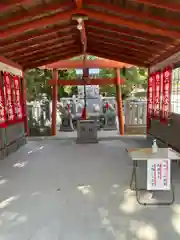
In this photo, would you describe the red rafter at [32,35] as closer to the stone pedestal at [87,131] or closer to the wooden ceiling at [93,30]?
the wooden ceiling at [93,30]

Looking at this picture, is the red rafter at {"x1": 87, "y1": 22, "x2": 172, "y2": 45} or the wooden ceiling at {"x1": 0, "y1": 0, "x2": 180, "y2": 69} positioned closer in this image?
the wooden ceiling at {"x1": 0, "y1": 0, "x2": 180, "y2": 69}

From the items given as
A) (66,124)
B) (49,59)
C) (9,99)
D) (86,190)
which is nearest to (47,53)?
(49,59)

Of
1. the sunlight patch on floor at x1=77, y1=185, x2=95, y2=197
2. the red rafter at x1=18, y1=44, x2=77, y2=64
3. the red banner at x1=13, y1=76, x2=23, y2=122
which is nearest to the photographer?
the sunlight patch on floor at x1=77, y1=185, x2=95, y2=197

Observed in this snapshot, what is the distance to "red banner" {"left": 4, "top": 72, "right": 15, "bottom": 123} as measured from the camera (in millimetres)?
6770

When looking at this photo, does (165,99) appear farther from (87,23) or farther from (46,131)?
(46,131)

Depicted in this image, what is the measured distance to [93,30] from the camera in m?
6.54

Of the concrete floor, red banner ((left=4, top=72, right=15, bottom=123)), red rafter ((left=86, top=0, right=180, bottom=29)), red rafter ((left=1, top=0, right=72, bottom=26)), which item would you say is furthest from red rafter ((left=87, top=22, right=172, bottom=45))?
the concrete floor

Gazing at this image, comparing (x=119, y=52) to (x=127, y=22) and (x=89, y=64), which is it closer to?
(x=89, y=64)

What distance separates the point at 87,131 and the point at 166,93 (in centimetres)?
290

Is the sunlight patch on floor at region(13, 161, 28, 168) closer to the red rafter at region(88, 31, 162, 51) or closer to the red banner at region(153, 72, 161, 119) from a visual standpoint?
the red rafter at region(88, 31, 162, 51)

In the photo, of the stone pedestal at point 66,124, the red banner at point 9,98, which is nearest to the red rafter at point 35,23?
the red banner at point 9,98

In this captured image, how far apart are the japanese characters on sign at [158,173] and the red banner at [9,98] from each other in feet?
14.4

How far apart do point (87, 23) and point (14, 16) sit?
1850 mm

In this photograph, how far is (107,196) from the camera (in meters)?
4.02
